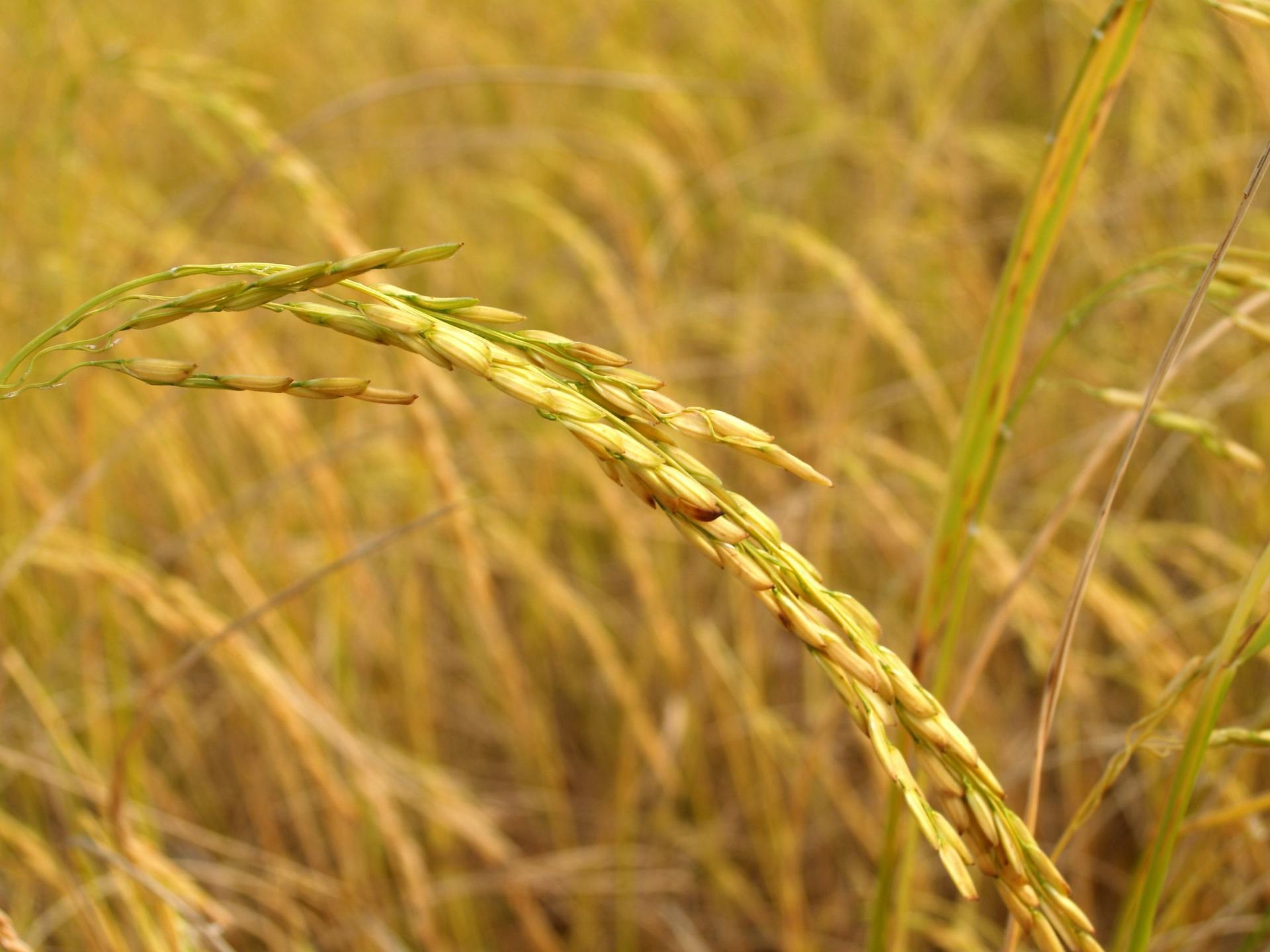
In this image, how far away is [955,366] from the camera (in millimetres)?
1208

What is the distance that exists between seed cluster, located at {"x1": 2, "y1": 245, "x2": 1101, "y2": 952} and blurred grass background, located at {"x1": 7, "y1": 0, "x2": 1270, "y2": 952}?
0.29 metres

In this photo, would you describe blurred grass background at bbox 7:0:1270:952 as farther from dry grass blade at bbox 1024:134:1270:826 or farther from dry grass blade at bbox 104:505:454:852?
dry grass blade at bbox 1024:134:1270:826

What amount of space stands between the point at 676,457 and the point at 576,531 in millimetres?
1294

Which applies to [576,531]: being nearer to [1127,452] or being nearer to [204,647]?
[204,647]

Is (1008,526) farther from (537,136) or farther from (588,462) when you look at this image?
(537,136)

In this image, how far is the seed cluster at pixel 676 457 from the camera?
33 centimetres

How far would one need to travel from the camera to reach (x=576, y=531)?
5.35 ft

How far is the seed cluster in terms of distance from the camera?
329mm

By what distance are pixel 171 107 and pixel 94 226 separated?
0.39 metres

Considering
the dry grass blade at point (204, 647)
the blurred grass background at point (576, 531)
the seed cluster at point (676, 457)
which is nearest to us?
the seed cluster at point (676, 457)

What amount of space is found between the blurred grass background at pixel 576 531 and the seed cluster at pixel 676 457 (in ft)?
0.96

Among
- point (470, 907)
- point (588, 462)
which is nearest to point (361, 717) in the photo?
point (470, 907)

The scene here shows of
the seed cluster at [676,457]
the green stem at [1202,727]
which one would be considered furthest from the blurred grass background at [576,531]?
the seed cluster at [676,457]

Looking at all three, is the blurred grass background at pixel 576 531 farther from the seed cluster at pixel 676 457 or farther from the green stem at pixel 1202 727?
the seed cluster at pixel 676 457
